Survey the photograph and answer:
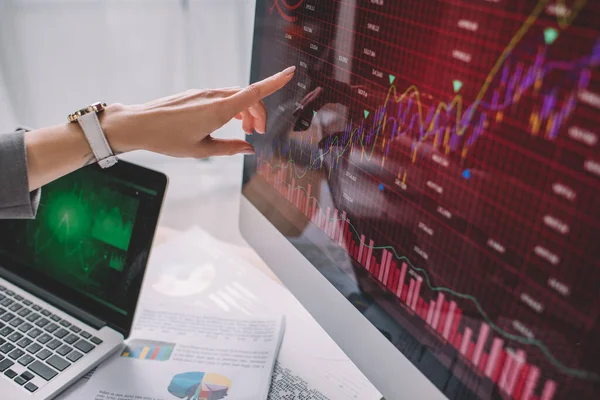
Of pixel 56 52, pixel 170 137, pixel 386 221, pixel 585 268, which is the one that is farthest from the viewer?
pixel 56 52

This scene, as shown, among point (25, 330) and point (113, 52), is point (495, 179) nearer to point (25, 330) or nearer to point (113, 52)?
point (25, 330)

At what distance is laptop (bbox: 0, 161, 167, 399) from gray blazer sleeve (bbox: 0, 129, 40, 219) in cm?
12

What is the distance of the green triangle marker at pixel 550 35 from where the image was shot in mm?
329

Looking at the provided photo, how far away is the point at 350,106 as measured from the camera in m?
0.53

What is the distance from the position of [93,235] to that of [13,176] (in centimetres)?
15

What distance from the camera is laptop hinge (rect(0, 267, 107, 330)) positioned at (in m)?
0.74

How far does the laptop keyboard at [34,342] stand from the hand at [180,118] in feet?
0.87

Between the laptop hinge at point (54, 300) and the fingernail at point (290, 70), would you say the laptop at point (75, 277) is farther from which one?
the fingernail at point (290, 70)

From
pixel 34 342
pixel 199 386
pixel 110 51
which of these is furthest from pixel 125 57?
pixel 199 386

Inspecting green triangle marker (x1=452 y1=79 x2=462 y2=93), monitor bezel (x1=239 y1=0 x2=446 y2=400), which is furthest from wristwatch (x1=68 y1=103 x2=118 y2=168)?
green triangle marker (x1=452 y1=79 x2=462 y2=93)

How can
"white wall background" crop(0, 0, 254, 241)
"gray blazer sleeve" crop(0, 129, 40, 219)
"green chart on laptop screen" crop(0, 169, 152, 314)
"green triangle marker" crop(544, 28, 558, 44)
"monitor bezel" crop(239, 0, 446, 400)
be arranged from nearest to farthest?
"green triangle marker" crop(544, 28, 558, 44)
"monitor bezel" crop(239, 0, 446, 400)
"gray blazer sleeve" crop(0, 129, 40, 219)
"green chart on laptop screen" crop(0, 169, 152, 314)
"white wall background" crop(0, 0, 254, 241)


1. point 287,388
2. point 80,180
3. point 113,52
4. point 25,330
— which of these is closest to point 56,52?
point 113,52

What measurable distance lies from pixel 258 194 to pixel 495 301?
438 millimetres

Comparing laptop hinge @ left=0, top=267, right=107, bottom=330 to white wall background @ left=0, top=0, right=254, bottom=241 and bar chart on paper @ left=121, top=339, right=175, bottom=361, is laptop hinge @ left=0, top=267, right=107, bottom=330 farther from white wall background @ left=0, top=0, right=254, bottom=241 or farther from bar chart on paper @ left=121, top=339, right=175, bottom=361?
white wall background @ left=0, top=0, right=254, bottom=241
